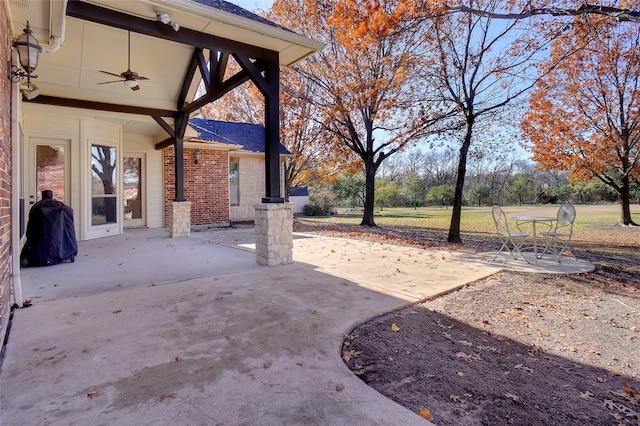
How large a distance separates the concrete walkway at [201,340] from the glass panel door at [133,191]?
537 centimetres

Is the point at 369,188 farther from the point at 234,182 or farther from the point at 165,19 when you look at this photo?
the point at 165,19

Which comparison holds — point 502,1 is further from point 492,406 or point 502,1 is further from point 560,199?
point 560,199

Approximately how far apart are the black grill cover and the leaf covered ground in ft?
17.0

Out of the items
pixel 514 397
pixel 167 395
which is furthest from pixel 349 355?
pixel 167 395

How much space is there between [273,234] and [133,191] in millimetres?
7352

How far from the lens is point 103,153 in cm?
847

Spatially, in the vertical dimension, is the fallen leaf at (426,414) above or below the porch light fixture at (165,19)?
below

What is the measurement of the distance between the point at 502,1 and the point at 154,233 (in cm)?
1012

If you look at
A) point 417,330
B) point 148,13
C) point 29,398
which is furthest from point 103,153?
point 417,330

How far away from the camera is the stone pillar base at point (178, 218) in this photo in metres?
8.57

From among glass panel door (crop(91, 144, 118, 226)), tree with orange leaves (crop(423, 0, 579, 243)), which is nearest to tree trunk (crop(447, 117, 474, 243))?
tree with orange leaves (crop(423, 0, 579, 243))

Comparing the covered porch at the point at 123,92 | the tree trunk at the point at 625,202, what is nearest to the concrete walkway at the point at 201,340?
the covered porch at the point at 123,92

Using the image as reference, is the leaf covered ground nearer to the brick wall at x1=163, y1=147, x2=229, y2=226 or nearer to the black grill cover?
the black grill cover

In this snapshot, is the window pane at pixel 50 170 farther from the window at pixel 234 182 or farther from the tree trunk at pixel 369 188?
the tree trunk at pixel 369 188
